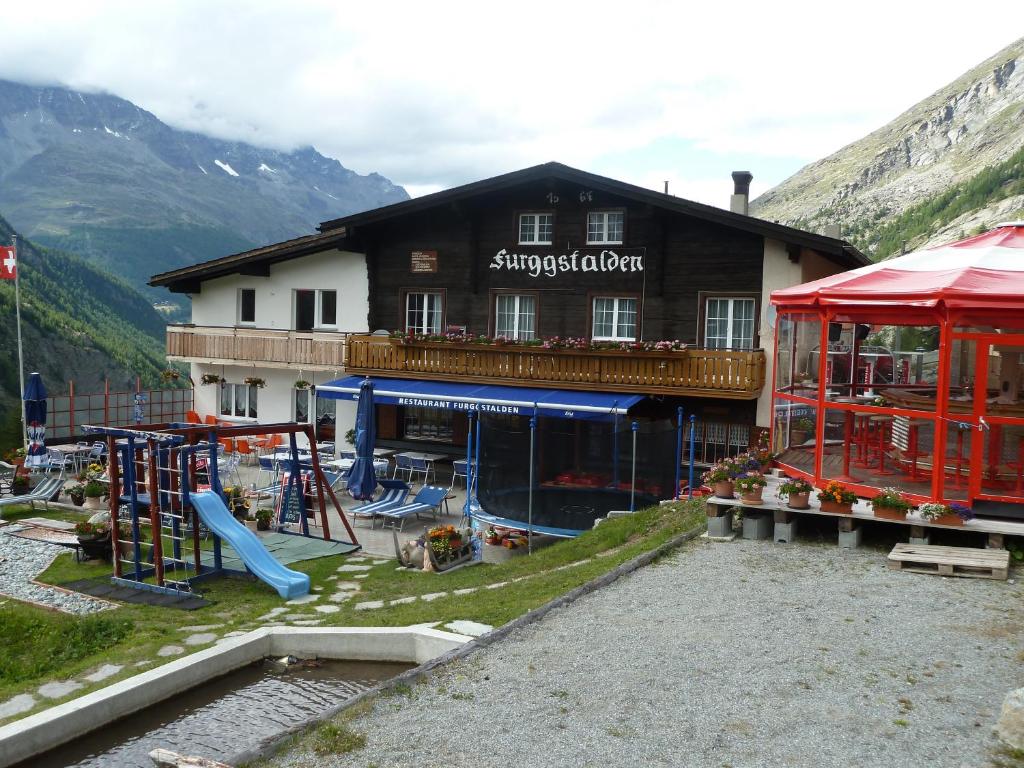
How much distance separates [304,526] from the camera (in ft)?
57.0

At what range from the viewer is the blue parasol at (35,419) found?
2017 centimetres

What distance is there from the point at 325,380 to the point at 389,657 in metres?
17.9

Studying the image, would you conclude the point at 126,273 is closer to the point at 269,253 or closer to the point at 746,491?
the point at 269,253

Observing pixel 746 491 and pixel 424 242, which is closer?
pixel 746 491

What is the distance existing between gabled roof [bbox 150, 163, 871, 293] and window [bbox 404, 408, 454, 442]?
17.4 feet

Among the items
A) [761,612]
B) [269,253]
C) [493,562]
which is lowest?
[493,562]

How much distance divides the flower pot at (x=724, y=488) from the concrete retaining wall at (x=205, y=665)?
4.76m

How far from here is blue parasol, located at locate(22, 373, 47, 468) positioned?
2017 centimetres

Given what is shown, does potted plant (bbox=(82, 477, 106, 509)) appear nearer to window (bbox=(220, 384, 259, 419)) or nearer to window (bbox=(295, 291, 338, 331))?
window (bbox=(220, 384, 259, 419))

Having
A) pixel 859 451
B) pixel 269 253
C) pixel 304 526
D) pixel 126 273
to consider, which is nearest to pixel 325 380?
pixel 269 253

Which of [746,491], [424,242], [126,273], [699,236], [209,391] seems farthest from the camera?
[126,273]

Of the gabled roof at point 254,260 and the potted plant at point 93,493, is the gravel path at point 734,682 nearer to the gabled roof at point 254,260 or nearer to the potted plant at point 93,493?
the potted plant at point 93,493

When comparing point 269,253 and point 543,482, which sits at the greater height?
point 269,253

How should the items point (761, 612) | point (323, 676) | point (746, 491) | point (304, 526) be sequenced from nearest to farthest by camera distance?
point (761, 612) < point (323, 676) < point (746, 491) < point (304, 526)
